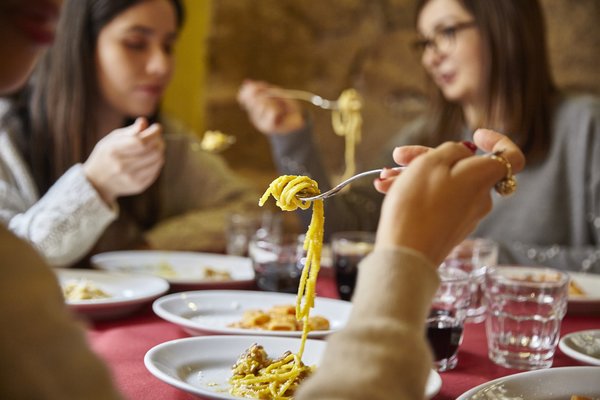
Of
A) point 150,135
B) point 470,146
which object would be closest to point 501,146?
point 470,146

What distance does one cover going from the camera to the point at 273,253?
1441 millimetres

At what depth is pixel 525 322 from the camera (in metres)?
1.10

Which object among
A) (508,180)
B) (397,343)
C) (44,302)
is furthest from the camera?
(508,180)

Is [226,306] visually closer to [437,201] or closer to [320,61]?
[437,201]

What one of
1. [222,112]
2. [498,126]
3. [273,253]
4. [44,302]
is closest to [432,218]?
[44,302]

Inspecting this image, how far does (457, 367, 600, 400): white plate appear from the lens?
0.82 meters

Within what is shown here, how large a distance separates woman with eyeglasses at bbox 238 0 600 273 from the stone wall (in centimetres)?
117

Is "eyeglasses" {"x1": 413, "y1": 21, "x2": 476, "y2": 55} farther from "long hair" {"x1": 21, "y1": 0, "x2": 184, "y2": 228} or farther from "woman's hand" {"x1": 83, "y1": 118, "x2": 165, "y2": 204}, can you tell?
"woman's hand" {"x1": 83, "y1": 118, "x2": 165, "y2": 204}

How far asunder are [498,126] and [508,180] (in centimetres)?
161

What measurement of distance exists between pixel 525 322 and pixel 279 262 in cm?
52

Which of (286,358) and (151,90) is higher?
(151,90)

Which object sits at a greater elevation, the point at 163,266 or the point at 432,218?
the point at 432,218

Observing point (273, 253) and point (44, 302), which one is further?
point (273, 253)

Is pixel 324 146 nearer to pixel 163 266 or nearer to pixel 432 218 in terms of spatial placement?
pixel 163 266
